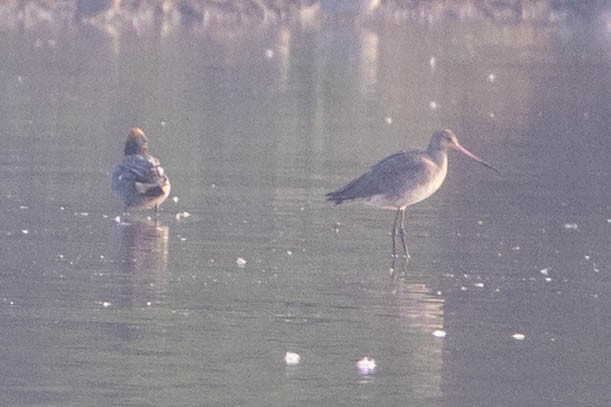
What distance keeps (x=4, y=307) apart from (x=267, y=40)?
32.6 m

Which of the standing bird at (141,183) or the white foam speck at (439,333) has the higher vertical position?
the standing bird at (141,183)

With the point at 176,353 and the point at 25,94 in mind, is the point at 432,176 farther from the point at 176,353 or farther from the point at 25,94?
the point at 25,94

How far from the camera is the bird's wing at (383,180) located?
1355 cm

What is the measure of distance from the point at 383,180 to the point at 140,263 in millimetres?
2030

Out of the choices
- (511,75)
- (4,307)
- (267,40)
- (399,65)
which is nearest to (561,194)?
(4,307)

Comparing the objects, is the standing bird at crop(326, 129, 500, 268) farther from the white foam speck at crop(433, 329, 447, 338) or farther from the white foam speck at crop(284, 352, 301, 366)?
the white foam speck at crop(284, 352, 301, 366)

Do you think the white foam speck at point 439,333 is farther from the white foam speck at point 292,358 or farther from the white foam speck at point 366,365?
the white foam speck at point 292,358

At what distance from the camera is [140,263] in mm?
12539

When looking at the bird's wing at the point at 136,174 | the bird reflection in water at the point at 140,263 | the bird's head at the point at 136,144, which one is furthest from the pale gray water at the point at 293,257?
the bird's head at the point at 136,144

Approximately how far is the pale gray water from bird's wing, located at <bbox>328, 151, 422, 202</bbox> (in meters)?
0.40

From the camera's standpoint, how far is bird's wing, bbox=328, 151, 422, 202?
44.5ft

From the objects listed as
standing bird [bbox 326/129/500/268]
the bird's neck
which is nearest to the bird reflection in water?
standing bird [bbox 326/129/500/268]

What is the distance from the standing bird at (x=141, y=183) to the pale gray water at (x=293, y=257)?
0.60 feet

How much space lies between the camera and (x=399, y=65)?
36.1m
